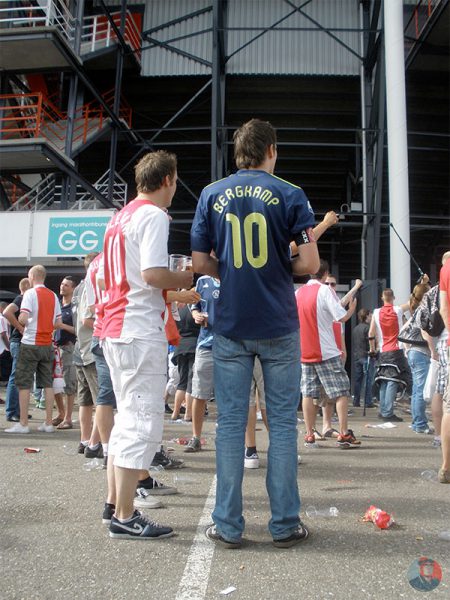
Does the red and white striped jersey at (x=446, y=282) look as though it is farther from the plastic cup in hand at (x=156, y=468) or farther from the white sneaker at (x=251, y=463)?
the plastic cup in hand at (x=156, y=468)

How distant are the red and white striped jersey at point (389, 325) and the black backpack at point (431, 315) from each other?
9.42 ft

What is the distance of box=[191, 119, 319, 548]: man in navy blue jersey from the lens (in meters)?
2.91

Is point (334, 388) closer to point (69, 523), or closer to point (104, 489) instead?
point (104, 489)

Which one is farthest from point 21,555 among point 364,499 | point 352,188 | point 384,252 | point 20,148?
point 384,252

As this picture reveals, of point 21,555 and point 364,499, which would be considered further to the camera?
point 364,499

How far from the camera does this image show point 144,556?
2670 mm

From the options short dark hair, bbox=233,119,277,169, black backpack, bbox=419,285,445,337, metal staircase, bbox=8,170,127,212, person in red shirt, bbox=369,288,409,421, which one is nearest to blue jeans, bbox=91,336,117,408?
short dark hair, bbox=233,119,277,169

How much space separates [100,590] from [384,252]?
2202 centimetres

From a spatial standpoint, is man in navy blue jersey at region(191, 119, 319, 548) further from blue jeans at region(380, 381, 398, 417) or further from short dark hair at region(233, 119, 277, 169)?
blue jeans at region(380, 381, 398, 417)

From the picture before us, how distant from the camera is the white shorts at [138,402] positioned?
280 centimetres

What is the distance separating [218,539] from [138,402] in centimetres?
79

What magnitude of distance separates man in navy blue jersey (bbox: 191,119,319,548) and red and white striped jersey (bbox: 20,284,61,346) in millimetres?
4357

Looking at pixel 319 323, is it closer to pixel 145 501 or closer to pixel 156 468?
pixel 156 468

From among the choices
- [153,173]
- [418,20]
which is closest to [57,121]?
[418,20]
